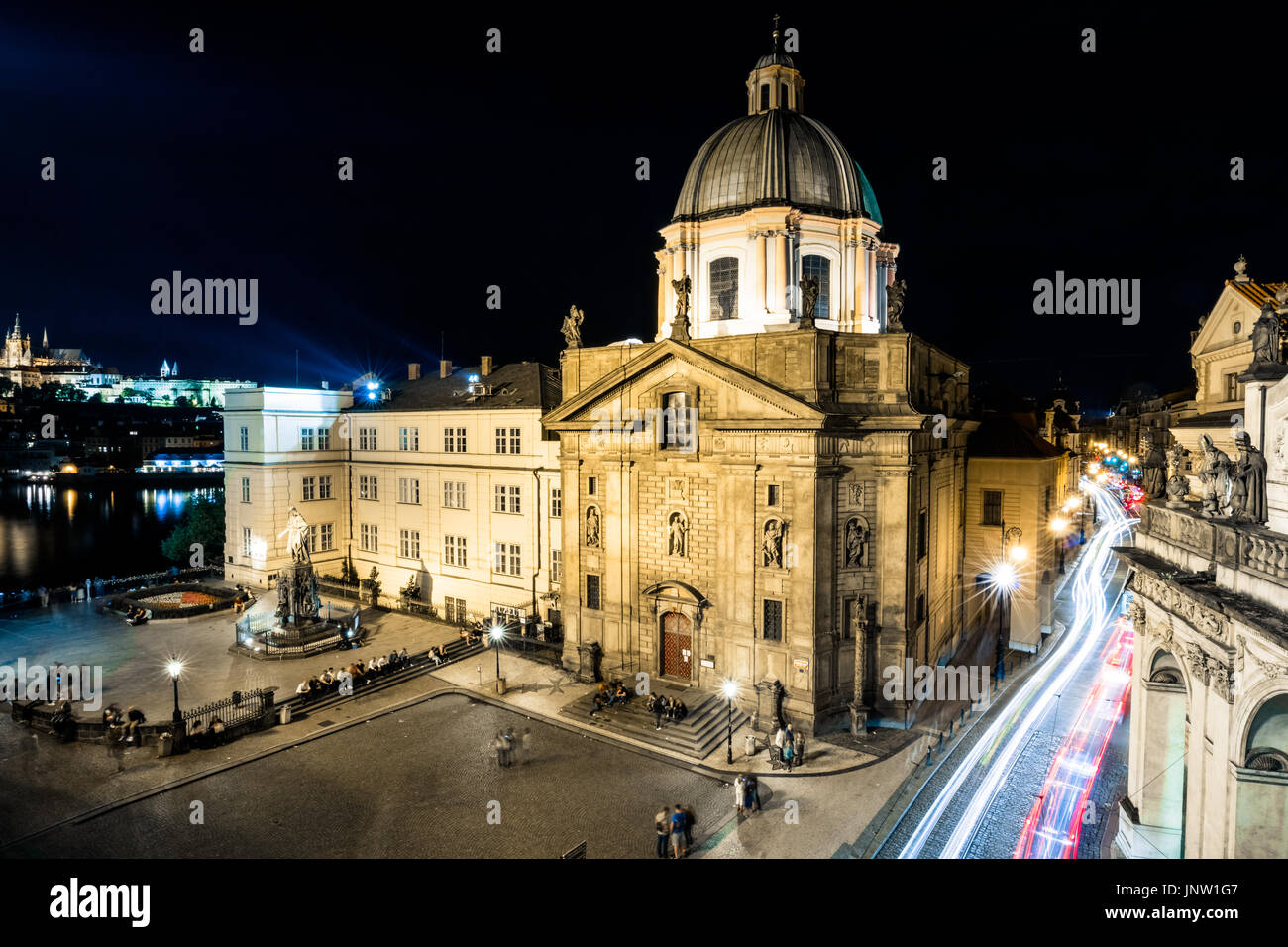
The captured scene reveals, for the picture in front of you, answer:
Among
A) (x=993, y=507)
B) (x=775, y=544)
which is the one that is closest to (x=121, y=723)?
(x=775, y=544)

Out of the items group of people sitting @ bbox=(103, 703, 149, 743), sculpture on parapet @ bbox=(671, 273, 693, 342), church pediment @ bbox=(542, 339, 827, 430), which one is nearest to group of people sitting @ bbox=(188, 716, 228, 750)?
group of people sitting @ bbox=(103, 703, 149, 743)

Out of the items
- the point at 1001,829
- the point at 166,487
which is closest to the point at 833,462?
the point at 1001,829

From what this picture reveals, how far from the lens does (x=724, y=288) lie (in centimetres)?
3391

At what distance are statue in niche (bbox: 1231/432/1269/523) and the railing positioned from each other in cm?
3123

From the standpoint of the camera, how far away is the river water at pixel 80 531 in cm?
7200

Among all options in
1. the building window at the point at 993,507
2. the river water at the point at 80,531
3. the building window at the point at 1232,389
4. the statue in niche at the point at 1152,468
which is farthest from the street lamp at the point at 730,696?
the river water at the point at 80,531

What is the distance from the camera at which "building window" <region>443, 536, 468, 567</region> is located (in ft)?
143

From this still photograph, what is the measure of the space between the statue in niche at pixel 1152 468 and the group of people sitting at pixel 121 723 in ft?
111

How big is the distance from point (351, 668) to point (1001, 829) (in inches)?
1062

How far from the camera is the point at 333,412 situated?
50.8m

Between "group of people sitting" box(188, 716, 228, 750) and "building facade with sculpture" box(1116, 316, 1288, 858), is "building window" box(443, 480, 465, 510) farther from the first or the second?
"building facade with sculpture" box(1116, 316, 1288, 858)

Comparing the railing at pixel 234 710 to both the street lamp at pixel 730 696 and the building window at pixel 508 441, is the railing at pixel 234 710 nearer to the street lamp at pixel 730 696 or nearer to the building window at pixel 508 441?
the building window at pixel 508 441

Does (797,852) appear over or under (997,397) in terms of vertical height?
under
